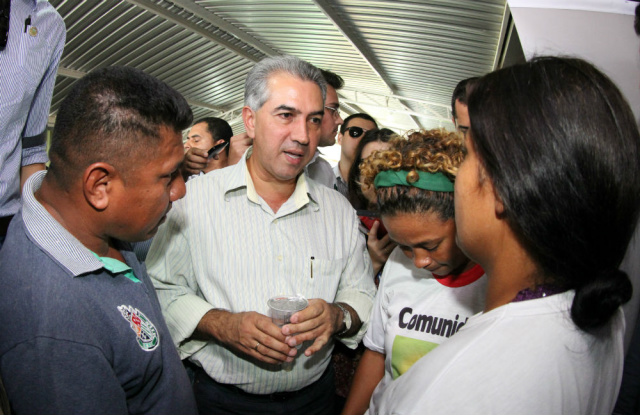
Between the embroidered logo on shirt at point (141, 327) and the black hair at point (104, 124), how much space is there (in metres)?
0.40

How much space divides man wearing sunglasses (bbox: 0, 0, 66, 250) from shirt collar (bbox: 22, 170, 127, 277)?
652 mm

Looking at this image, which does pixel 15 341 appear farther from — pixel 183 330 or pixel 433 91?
pixel 433 91

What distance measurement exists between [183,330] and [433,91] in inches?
386

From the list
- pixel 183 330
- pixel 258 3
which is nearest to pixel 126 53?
pixel 258 3

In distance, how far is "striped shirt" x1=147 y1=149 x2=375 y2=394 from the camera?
75.6 inches

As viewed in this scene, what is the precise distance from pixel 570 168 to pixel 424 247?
34.9 inches

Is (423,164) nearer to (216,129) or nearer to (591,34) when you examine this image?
(591,34)

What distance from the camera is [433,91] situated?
410 inches

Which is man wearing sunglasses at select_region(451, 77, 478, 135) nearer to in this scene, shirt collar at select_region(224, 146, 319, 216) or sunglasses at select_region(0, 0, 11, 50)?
shirt collar at select_region(224, 146, 319, 216)

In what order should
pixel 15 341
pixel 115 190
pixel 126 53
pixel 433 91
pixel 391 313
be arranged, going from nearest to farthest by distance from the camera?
pixel 15 341 < pixel 115 190 < pixel 391 313 < pixel 126 53 < pixel 433 91

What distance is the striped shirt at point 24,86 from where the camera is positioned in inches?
65.7

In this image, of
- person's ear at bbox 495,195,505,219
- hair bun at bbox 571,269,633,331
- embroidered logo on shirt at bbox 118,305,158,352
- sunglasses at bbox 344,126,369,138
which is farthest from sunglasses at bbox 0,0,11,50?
sunglasses at bbox 344,126,369,138

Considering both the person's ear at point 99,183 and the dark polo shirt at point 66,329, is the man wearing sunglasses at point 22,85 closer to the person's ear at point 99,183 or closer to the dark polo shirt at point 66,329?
the dark polo shirt at point 66,329

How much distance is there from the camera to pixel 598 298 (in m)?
0.90
